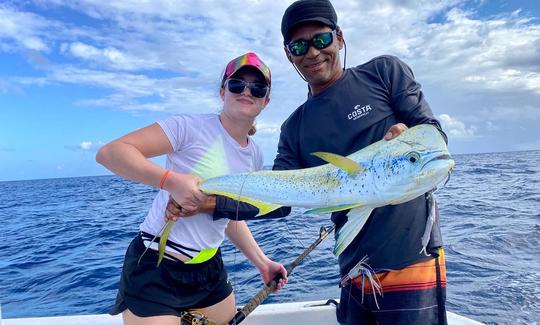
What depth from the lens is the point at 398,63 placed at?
2775mm

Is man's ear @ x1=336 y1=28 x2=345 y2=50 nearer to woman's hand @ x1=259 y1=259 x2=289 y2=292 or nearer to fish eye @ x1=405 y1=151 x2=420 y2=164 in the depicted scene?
fish eye @ x1=405 y1=151 x2=420 y2=164

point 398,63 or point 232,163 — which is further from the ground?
point 398,63

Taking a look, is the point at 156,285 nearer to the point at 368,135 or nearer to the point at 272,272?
the point at 272,272

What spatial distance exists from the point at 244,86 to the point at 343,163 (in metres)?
1.09

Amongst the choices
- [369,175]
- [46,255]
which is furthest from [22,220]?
[369,175]

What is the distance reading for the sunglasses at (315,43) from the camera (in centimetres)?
274

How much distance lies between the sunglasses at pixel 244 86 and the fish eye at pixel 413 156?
124 cm

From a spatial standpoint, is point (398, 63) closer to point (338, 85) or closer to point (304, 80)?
point (338, 85)

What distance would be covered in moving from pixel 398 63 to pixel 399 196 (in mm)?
1105

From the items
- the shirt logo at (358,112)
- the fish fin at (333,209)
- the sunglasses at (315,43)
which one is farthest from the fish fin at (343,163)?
the sunglasses at (315,43)

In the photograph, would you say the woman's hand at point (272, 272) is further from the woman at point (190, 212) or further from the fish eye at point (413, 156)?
the fish eye at point (413, 156)

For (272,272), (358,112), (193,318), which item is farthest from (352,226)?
(272,272)

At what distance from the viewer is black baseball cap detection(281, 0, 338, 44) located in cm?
270

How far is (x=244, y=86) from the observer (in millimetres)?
2906
